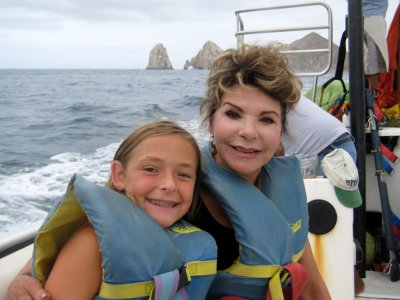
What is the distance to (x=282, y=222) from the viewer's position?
1.44 meters

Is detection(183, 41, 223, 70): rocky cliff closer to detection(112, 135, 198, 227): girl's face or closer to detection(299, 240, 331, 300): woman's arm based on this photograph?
detection(112, 135, 198, 227): girl's face

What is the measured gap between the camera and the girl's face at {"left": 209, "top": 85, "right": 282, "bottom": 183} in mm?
1354

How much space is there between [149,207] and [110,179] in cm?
18

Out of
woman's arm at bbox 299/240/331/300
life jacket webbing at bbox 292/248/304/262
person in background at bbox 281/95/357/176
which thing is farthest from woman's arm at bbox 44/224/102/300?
person in background at bbox 281/95/357/176

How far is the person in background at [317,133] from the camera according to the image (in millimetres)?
2557

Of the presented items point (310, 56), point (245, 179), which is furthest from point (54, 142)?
point (245, 179)

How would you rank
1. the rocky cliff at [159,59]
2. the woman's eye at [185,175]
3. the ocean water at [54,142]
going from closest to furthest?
the woman's eye at [185,175] → the ocean water at [54,142] → the rocky cliff at [159,59]

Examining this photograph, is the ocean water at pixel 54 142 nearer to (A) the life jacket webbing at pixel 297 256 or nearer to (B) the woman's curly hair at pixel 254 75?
(B) the woman's curly hair at pixel 254 75

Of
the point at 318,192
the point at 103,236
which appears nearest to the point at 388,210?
the point at 318,192

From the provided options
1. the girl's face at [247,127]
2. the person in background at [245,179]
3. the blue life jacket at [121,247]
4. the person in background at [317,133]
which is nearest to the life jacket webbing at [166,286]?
the blue life jacket at [121,247]

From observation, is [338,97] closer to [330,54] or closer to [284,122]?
[330,54]

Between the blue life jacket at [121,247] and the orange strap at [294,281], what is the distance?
0.28 meters

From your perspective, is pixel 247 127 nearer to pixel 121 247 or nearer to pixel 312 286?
pixel 121 247

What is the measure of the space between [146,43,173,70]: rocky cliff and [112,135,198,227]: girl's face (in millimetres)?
51219
